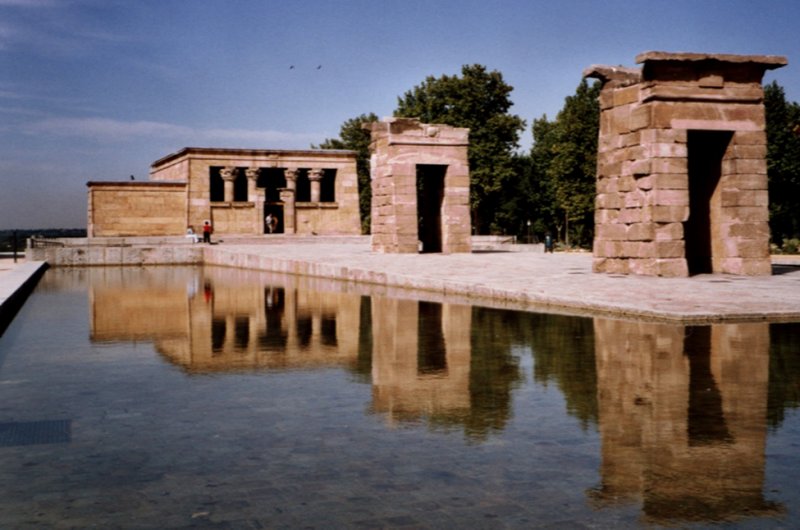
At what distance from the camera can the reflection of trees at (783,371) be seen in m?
5.63

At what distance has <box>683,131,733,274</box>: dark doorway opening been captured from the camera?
18.1m

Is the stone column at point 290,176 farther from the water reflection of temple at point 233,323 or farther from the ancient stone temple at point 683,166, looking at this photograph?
the ancient stone temple at point 683,166

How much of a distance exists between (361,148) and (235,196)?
20252mm

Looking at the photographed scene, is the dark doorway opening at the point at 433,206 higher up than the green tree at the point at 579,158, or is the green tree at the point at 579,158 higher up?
the green tree at the point at 579,158

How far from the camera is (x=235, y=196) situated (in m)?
54.5

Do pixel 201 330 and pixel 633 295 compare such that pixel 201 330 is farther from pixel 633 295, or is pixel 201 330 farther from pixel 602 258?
pixel 602 258

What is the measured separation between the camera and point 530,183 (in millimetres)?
69812

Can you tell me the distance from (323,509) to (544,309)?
8.94 m

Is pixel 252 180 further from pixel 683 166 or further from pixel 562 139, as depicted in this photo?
pixel 683 166

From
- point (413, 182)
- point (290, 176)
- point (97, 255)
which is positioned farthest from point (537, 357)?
point (290, 176)

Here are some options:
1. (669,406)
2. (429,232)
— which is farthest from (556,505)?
(429,232)

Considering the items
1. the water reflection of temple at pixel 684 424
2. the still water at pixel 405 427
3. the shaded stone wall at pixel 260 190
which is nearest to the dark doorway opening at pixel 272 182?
the shaded stone wall at pixel 260 190

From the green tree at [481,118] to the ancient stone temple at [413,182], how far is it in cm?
2453

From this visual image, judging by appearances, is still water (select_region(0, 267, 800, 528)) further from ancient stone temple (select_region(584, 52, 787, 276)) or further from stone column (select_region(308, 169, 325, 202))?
stone column (select_region(308, 169, 325, 202))
